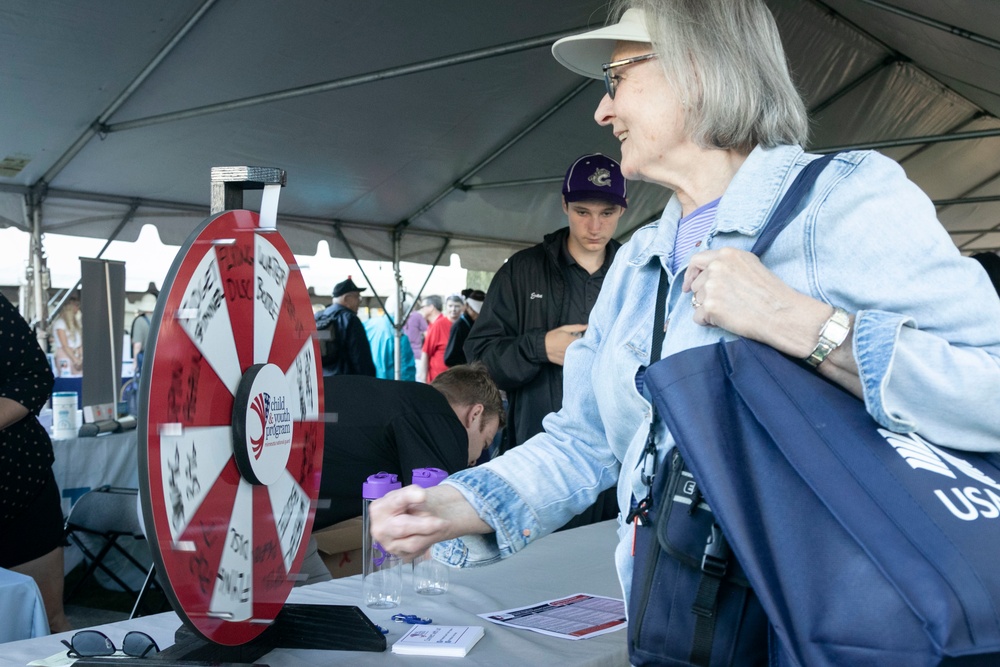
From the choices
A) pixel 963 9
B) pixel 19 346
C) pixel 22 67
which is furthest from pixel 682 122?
pixel 963 9

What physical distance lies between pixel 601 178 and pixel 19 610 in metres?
2.09

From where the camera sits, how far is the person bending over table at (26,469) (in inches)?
91.0

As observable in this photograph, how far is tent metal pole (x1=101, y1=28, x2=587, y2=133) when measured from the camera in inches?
202

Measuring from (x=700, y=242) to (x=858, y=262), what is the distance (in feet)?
0.82

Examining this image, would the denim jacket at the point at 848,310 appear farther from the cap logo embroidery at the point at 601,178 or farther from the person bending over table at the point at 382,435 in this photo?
the cap logo embroidery at the point at 601,178

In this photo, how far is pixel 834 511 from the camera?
30.7 inches

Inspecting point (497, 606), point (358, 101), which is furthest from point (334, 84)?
point (497, 606)

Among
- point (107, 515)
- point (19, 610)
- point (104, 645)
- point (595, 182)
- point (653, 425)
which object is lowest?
point (107, 515)

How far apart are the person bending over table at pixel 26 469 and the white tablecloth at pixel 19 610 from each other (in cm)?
60

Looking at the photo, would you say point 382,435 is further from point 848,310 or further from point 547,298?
point 848,310

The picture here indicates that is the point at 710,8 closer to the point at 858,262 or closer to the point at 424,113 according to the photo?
the point at 858,262

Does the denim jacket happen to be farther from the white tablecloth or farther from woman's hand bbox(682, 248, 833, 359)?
A: the white tablecloth

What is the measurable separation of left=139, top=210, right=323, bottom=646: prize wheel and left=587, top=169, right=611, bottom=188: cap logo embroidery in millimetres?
1839

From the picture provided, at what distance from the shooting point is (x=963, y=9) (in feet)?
16.3
